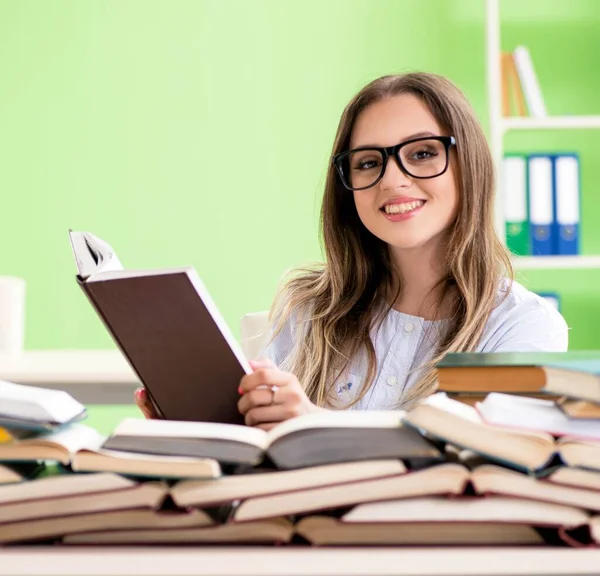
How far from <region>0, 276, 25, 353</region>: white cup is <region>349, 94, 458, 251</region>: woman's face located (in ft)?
5.00

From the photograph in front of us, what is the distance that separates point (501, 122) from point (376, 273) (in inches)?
66.5

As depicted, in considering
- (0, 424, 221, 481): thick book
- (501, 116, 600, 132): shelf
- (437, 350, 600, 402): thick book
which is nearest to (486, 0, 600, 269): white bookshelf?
(501, 116, 600, 132): shelf

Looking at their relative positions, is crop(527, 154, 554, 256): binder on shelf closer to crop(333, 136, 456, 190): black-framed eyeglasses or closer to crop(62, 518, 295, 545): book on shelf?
crop(333, 136, 456, 190): black-framed eyeglasses

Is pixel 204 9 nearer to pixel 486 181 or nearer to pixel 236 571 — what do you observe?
pixel 486 181

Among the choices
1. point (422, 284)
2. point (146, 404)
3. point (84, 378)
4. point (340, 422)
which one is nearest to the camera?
point (340, 422)

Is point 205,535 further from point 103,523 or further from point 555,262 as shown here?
point 555,262

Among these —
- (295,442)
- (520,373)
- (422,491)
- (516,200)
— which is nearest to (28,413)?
(295,442)

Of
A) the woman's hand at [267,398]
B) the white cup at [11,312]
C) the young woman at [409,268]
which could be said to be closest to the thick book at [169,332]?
the woman's hand at [267,398]

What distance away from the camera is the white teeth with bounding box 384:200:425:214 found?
1641mm

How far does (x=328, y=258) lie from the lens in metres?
1.88

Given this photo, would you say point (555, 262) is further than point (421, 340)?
Yes

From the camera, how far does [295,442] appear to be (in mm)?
754

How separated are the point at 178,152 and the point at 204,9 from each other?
2.06 feet

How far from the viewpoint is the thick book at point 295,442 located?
28.7 inches
